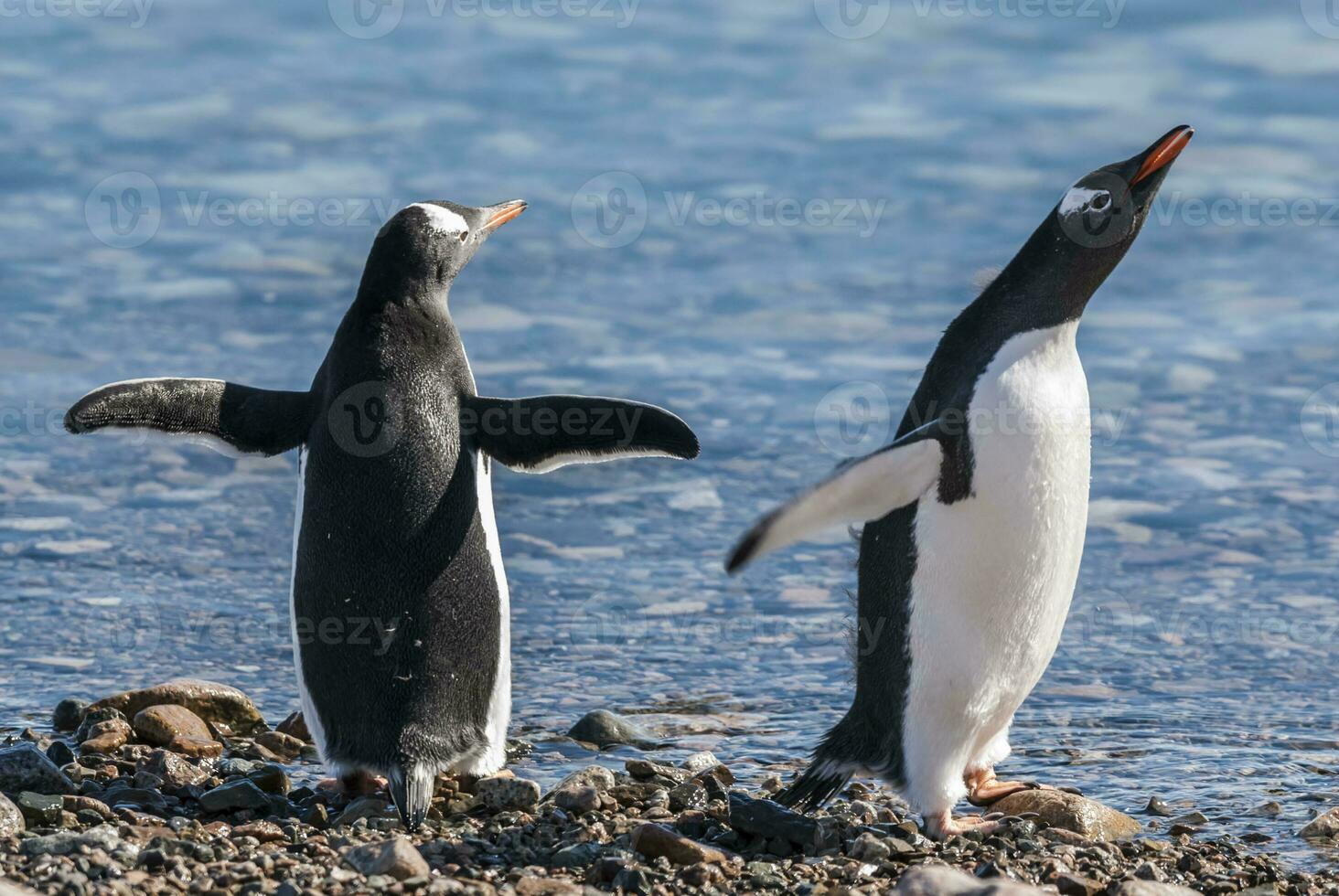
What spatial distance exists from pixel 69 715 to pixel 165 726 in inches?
15.5

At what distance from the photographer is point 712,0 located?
16.4 metres

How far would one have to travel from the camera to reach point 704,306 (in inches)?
374

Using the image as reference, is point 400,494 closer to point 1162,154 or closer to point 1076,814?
point 1076,814

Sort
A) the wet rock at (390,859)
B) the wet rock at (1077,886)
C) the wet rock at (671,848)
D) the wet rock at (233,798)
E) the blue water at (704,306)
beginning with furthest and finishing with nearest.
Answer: the blue water at (704,306), the wet rock at (233,798), the wet rock at (671,848), the wet rock at (1077,886), the wet rock at (390,859)

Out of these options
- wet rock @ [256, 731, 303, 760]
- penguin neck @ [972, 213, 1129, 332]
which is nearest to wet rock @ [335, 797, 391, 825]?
wet rock @ [256, 731, 303, 760]

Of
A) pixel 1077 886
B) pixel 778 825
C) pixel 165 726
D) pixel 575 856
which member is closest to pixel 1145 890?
pixel 1077 886

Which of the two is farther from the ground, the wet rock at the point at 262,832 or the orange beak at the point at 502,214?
the orange beak at the point at 502,214

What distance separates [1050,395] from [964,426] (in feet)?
0.70

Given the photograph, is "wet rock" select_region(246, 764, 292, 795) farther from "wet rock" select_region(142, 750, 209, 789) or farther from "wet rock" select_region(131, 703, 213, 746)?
"wet rock" select_region(131, 703, 213, 746)

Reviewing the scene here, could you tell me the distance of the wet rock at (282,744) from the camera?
470 cm

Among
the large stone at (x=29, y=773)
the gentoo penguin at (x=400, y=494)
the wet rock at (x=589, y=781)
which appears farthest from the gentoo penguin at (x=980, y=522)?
the large stone at (x=29, y=773)

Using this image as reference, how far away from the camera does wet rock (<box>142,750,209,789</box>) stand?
423cm

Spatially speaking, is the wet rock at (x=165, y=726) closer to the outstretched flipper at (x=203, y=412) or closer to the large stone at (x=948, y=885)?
the outstretched flipper at (x=203, y=412)

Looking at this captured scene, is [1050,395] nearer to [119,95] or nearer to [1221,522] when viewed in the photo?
[1221,522]
